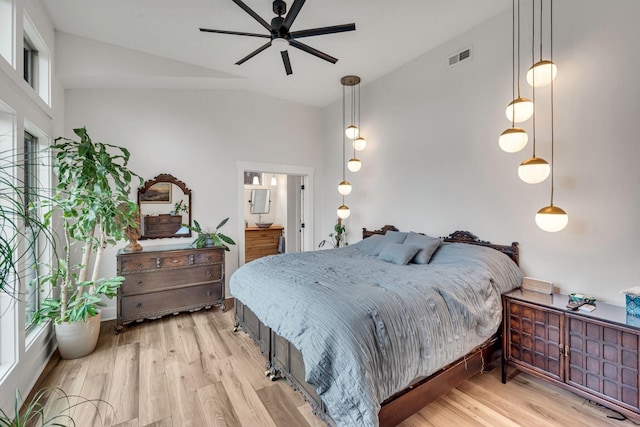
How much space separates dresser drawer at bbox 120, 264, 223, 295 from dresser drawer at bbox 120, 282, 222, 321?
0.07 m

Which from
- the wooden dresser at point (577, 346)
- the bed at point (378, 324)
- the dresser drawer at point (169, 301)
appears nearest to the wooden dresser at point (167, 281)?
the dresser drawer at point (169, 301)

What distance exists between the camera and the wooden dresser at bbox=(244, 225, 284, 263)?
6.81 metres

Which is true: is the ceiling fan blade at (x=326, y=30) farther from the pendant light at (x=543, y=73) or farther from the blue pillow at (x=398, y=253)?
the blue pillow at (x=398, y=253)

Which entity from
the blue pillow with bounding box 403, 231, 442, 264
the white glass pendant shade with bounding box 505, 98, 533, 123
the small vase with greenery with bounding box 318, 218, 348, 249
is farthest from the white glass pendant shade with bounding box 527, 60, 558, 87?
the small vase with greenery with bounding box 318, 218, 348, 249

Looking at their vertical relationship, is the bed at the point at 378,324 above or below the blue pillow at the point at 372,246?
below

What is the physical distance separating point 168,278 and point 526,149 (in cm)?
436

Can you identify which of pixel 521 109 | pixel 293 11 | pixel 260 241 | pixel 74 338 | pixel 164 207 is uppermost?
pixel 293 11

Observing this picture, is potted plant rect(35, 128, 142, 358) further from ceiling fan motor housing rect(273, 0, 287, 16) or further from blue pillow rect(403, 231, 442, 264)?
blue pillow rect(403, 231, 442, 264)

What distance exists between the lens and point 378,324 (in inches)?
70.1

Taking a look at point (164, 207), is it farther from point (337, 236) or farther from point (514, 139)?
point (514, 139)

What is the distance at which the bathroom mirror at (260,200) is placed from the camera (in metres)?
7.54

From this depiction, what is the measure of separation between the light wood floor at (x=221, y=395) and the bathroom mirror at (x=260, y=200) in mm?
4750

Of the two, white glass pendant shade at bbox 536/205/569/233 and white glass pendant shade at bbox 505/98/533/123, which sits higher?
white glass pendant shade at bbox 505/98/533/123

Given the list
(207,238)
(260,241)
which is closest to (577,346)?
(207,238)
